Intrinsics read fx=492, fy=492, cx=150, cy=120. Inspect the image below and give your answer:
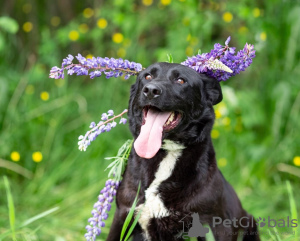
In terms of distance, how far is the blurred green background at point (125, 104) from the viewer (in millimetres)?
3980

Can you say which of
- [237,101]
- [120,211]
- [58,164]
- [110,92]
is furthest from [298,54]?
[120,211]

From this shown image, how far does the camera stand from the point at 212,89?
7.95 ft

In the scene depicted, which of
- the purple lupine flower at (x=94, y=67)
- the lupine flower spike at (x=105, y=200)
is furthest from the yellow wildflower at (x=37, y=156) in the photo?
the purple lupine flower at (x=94, y=67)

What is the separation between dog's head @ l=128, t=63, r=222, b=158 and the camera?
7.22ft

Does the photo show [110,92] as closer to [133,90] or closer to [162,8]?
[162,8]

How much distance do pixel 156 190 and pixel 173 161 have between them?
6.5 inches

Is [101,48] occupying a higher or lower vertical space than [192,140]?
higher

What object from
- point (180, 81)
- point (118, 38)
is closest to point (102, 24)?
point (118, 38)

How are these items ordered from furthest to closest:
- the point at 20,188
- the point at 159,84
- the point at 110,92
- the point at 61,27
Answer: the point at 61,27, the point at 110,92, the point at 20,188, the point at 159,84

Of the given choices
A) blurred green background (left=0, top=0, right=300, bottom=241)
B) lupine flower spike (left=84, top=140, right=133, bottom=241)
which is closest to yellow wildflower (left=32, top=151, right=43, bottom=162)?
blurred green background (left=0, top=0, right=300, bottom=241)

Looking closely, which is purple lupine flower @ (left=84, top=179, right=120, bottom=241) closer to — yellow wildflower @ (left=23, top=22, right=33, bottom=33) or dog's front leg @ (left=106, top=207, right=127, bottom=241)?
dog's front leg @ (left=106, top=207, right=127, bottom=241)

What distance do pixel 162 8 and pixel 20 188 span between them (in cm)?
219

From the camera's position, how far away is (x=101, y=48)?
16.1 feet

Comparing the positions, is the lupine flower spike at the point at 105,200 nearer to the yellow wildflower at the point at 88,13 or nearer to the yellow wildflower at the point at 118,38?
the yellow wildflower at the point at 118,38
